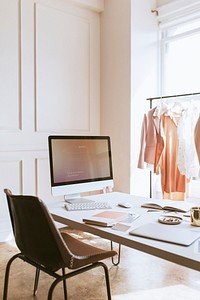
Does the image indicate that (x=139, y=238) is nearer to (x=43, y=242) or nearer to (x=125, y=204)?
(x=43, y=242)

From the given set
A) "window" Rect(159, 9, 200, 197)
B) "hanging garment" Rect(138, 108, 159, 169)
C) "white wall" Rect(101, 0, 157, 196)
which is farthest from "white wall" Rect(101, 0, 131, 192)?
"window" Rect(159, 9, 200, 197)

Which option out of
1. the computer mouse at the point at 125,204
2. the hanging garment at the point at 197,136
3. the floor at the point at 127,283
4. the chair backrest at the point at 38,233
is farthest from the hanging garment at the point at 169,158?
the chair backrest at the point at 38,233

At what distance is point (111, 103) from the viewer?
3887mm

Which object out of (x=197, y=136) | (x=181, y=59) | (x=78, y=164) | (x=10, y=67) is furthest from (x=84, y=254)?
(x=181, y=59)

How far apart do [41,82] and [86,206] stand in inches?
79.0

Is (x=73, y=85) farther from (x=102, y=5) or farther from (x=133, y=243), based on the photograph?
(x=133, y=243)

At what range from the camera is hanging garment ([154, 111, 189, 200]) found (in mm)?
3207

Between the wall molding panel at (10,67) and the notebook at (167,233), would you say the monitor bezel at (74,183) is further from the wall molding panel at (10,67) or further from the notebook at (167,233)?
the wall molding panel at (10,67)

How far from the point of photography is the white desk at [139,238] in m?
1.18

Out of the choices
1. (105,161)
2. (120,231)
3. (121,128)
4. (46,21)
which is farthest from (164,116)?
(120,231)

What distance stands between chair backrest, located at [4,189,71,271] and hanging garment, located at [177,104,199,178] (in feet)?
6.08

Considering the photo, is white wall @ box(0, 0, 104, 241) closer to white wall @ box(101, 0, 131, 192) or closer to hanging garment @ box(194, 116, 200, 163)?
white wall @ box(101, 0, 131, 192)

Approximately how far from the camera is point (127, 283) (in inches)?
91.0

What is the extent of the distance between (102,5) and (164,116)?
1.70 m
